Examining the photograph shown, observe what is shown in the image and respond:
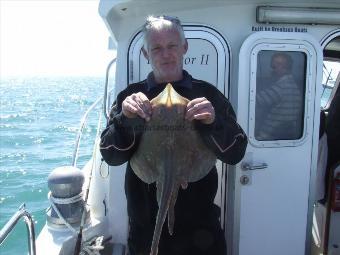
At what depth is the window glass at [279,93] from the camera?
3.84 meters

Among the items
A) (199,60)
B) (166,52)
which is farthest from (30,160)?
(166,52)

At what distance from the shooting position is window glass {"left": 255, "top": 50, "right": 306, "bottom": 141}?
12.6 ft

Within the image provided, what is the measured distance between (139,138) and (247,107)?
1.57m

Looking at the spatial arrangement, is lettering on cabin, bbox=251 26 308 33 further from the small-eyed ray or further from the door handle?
the small-eyed ray

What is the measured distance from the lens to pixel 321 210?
4844mm

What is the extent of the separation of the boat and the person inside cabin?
99 centimetres

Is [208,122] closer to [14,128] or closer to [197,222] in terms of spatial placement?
[197,222]

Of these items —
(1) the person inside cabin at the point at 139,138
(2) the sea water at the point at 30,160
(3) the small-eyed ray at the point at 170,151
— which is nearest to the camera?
(3) the small-eyed ray at the point at 170,151

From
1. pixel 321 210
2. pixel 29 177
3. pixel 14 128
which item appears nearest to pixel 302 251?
pixel 321 210

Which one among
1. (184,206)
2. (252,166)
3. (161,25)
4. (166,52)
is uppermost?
(161,25)

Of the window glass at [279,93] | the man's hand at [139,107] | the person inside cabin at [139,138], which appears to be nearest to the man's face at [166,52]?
the person inside cabin at [139,138]

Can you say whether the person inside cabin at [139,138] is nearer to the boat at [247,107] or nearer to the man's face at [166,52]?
the man's face at [166,52]

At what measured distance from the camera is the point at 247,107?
3.82 m

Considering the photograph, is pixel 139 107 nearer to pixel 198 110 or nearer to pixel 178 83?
pixel 198 110
